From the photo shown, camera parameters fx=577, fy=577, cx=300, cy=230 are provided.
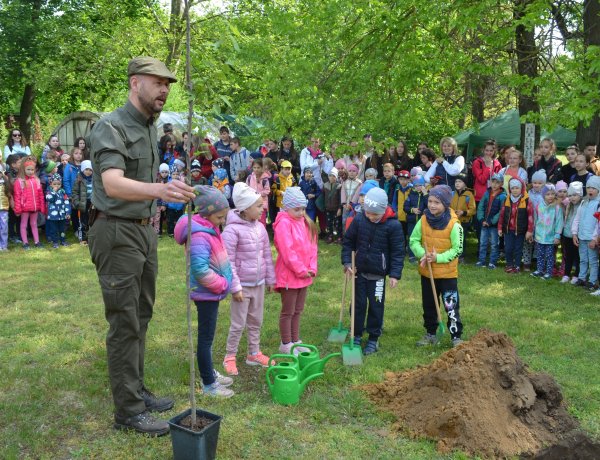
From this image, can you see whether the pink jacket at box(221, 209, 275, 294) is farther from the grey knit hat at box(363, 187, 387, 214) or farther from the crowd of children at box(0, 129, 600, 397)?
the grey knit hat at box(363, 187, 387, 214)

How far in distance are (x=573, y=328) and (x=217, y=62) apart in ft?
18.1

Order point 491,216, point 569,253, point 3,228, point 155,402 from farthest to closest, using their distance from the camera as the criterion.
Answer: point 3,228 → point 491,216 → point 569,253 → point 155,402

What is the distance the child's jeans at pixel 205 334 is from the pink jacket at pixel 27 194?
7972mm

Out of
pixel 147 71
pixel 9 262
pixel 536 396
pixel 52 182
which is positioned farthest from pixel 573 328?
pixel 52 182

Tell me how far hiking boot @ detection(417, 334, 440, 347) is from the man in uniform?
308 cm

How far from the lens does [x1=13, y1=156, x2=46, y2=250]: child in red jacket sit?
11.2 m

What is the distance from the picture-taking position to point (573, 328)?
22.5ft

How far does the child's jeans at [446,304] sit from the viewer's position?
6113 mm

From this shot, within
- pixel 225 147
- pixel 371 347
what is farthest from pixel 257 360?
pixel 225 147

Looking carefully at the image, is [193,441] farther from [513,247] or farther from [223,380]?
[513,247]

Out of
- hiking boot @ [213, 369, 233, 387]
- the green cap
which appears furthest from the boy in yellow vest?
the green cap

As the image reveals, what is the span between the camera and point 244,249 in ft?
17.6

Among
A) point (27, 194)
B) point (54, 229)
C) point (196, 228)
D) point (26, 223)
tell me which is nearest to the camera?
point (196, 228)

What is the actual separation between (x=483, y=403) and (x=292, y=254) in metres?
2.27
